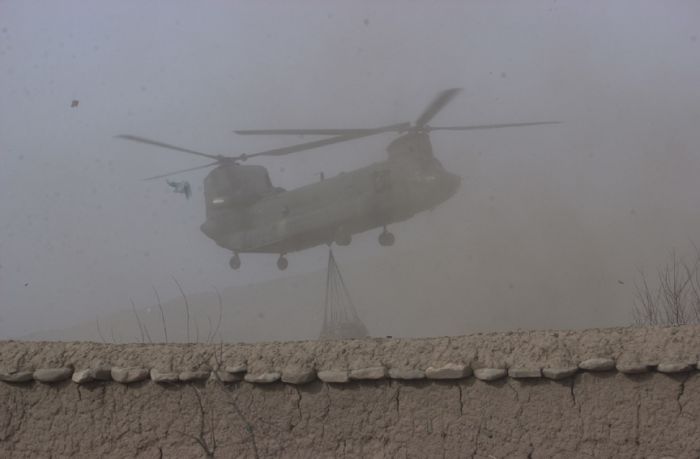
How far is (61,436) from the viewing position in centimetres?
362

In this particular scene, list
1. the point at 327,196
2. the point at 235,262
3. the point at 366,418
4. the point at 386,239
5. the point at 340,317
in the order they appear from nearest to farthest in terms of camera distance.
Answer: the point at 366,418, the point at 340,317, the point at 235,262, the point at 386,239, the point at 327,196

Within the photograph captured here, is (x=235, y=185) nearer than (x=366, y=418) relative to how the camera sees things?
No

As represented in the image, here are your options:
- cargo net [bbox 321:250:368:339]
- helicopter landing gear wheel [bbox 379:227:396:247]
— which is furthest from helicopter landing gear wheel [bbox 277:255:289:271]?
cargo net [bbox 321:250:368:339]

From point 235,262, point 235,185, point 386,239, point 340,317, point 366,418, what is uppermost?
point 235,185

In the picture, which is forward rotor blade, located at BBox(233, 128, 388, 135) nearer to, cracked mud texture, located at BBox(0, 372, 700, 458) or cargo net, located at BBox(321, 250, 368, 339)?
cargo net, located at BBox(321, 250, 368, 339)

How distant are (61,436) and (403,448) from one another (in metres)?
1.52

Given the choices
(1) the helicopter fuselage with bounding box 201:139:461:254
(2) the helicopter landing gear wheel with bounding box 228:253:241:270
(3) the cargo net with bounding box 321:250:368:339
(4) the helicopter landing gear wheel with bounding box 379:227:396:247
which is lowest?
(3) the cargo net with bounding box 321:250:368:339

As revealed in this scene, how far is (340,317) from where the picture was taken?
20.4ft

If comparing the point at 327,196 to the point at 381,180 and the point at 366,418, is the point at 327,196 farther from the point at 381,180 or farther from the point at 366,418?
the point at 366,418

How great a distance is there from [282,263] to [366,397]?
438 cm

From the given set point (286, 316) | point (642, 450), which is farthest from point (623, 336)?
point (286, 316)

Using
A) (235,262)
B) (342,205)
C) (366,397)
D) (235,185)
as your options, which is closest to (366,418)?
(366,397)

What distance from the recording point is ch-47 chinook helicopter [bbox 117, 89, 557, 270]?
771 centimetres

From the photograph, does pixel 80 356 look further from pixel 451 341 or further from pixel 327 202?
pixel 327 202
